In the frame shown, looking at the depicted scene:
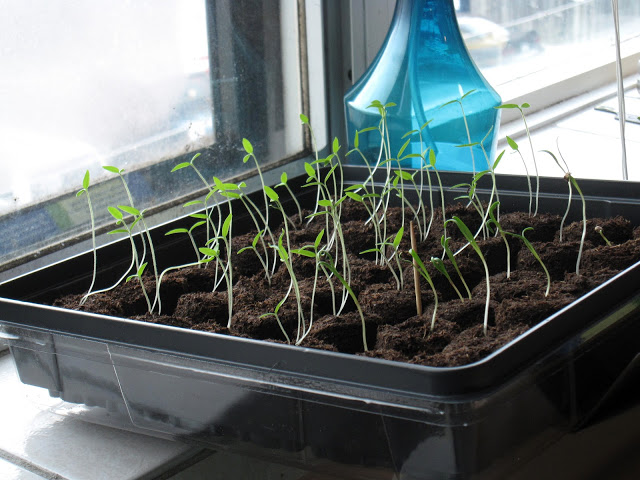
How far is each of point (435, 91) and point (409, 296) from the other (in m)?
0.47

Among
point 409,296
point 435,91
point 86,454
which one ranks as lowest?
point 86,454

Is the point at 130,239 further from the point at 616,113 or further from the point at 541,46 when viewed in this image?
the point at 541,46

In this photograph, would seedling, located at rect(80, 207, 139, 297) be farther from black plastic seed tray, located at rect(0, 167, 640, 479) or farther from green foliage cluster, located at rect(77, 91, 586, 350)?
black plastic seed tray, located at rect(0, 167, 640, 479)

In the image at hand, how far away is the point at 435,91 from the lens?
3.63 ft

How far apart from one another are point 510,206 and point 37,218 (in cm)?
57

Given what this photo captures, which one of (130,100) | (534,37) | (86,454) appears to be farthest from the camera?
(534,37)

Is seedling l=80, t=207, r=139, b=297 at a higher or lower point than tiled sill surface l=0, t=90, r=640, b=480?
higher

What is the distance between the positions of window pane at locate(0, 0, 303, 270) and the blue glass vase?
216 millimetres

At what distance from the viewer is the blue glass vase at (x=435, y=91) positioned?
43.2 inches

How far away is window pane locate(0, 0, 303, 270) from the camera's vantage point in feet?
3.14

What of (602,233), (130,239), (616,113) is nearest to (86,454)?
(130,239)

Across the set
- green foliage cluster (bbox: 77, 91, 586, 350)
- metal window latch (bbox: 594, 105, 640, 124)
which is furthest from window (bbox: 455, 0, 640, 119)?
green foliage cluster (bbox: 77, 91, 586, 350)

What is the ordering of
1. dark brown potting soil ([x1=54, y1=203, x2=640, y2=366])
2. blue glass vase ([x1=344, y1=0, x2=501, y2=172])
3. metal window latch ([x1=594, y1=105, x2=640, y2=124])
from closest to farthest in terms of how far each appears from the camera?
1. dark brown potting soil ([x1=54, y1=203, x2=640, y2=366])
2. blue glass vase ([x1=344, y1=0, x2=501, y2=172])
3. metal window latch ([x1=594, y1=105, x2=640, y2=124])

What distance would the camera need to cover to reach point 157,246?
899mm
